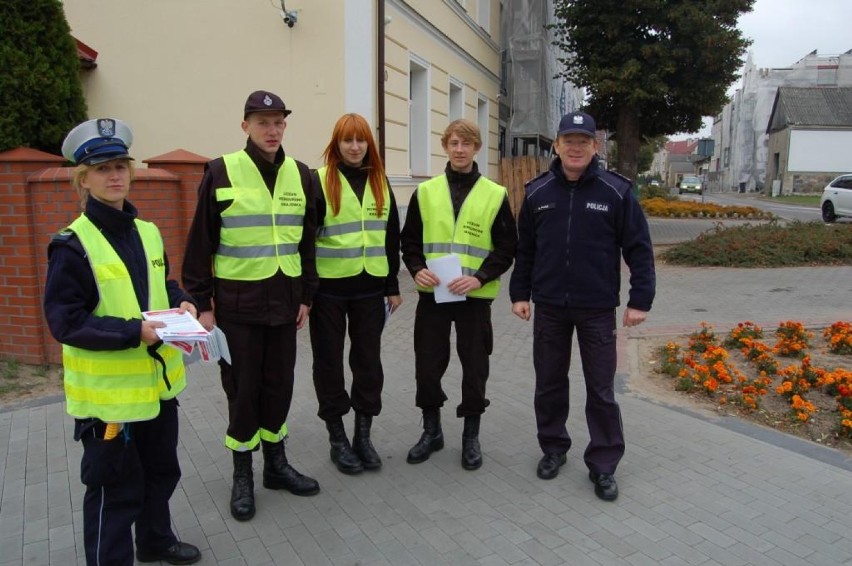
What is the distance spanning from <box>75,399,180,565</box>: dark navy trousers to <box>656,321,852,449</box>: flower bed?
12.9 ft

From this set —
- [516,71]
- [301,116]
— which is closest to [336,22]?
[301,116]

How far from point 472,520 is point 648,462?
1.31 metres

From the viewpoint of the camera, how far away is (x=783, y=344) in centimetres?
Result: 610

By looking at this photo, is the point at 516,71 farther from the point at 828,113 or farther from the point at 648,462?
the point at 828,113

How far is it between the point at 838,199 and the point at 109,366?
24.9m

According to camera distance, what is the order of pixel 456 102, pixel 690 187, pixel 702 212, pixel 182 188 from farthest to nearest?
pixel 690 187
pixel 702 212
pixel 456 102
pixel 182 188

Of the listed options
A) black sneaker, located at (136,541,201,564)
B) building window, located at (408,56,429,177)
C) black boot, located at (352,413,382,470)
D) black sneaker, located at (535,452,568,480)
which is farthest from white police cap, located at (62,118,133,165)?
building window, located at (408,56,429,177)

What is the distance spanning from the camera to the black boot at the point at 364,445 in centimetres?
389

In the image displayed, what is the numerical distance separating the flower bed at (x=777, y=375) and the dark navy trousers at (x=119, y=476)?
12.9ft

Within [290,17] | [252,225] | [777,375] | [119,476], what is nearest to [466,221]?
[252,225]

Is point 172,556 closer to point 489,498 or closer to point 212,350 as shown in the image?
point 212,350

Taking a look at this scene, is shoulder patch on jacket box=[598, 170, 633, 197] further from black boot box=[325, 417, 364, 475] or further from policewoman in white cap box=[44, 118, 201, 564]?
policewoman in white cap box=[44, 118, 201, 564]

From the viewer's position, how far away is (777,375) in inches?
219

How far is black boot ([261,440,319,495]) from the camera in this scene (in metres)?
3.57
